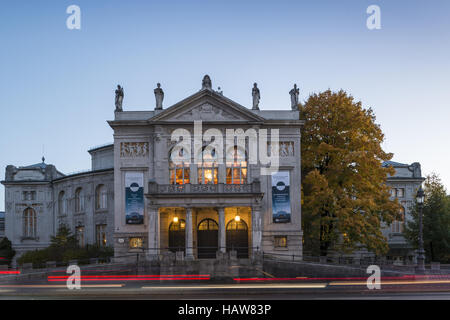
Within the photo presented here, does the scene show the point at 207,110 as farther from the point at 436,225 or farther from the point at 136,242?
the point at 436,225

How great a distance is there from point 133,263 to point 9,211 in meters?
31.1

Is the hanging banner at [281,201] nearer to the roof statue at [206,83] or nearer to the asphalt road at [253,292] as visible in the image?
the roof statue at [206,83]

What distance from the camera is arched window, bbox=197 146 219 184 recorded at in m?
42.4

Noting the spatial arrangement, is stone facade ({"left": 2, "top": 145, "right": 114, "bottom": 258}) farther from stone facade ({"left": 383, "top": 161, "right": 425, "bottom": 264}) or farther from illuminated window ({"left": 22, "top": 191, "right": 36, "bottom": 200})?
stone facade ({"left": 383, "top": 161, "right": 425, "bottom": 264})

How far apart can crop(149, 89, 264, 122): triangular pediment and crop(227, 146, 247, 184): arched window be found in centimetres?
296

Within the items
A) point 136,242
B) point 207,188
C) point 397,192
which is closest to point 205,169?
point 207,188

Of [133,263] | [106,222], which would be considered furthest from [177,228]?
[106,222]

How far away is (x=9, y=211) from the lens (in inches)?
2334

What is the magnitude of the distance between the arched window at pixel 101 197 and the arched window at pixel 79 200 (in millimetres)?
2496

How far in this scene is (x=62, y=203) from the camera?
5919 centimetres

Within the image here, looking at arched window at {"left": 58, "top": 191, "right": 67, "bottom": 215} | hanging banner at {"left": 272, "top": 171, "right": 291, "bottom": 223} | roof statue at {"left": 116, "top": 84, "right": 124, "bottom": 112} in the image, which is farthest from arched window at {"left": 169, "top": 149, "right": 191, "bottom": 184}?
arched window at {"left": 58, "top": 191, "right": 67, "bottom": 215}

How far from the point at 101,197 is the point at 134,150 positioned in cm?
1390

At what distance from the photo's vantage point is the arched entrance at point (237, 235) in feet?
139
